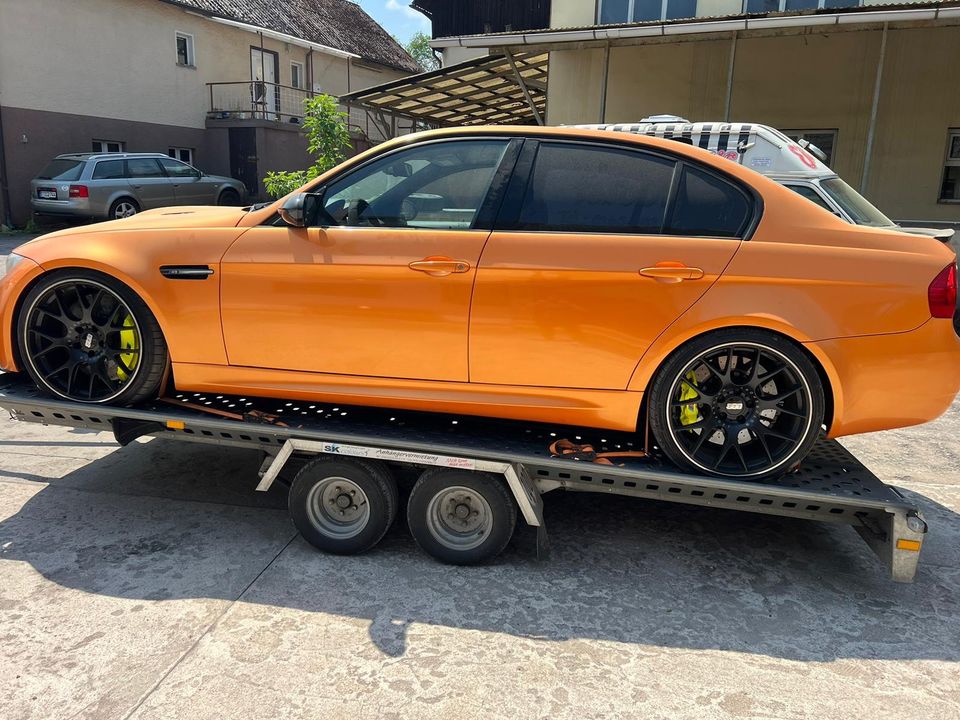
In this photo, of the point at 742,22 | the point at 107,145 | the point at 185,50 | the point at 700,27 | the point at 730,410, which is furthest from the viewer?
the point at 185,50

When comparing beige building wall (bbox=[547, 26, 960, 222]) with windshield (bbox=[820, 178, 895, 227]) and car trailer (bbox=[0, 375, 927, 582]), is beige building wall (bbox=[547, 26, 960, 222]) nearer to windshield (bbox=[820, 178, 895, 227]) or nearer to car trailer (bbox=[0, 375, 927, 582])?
windshield (bbox=[820, 178, 895, 227])

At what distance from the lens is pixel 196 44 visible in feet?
74.9

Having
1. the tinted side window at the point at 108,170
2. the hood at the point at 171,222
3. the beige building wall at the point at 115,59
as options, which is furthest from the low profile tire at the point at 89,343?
the beige building wall at the point at 115,59

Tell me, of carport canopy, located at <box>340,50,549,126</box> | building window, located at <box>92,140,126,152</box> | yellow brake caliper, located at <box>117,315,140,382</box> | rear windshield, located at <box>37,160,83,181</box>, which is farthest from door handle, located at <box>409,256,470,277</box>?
building window, located at <box>92,140,126,152</box>

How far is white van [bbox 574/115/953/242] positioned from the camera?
7133 millimetres

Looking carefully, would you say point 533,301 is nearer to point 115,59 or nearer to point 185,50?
point 115,59

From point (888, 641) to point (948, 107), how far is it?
43.3 feet

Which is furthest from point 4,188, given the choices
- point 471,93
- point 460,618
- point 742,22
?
point 460,618

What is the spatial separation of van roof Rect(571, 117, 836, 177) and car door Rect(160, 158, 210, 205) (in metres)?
13.0

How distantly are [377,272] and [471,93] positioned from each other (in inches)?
596

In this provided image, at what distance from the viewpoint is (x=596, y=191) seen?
3578 mm

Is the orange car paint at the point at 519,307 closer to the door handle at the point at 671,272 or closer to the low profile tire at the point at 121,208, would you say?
the door handle at the point at 671,272

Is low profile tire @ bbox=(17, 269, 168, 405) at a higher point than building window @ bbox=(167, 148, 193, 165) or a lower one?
lower

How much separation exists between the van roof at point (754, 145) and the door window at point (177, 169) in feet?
42.8
